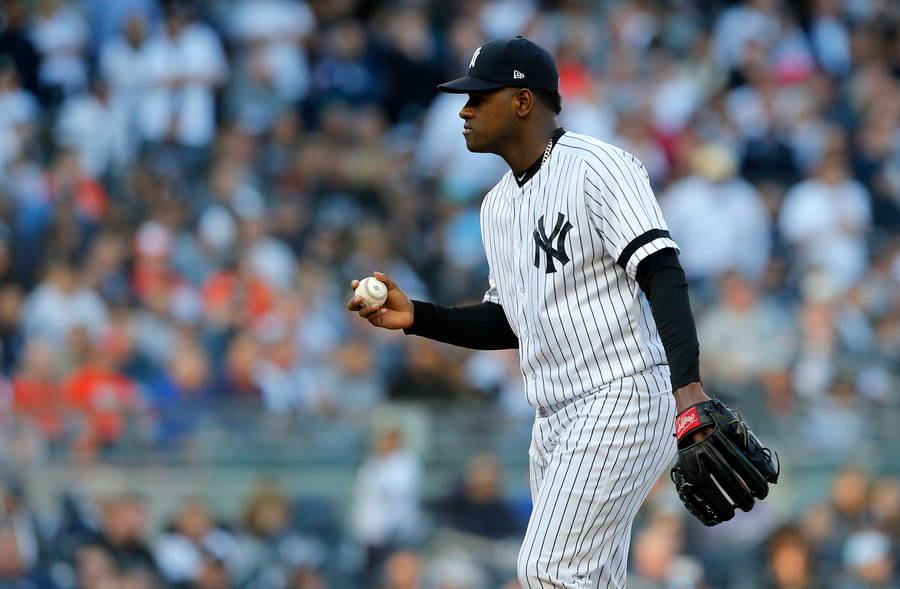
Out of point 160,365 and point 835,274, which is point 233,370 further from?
point 835,274

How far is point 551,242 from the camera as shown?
407 cm

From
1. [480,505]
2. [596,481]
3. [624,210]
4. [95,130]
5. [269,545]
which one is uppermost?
[95,130]

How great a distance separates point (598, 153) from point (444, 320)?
0.78 m

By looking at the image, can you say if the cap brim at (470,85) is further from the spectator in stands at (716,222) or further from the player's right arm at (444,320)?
the spectator in stands at (716,222)

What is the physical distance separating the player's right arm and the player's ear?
0.65 m

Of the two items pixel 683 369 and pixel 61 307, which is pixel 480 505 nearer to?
pixel 61 307

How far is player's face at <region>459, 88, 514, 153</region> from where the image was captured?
416 centimetres

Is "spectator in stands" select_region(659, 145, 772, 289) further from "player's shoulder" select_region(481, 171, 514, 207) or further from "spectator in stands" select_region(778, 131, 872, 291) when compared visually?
"player's shoulder" select_region(481, 171, 514, 207)

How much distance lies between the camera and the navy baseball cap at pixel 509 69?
4.12m

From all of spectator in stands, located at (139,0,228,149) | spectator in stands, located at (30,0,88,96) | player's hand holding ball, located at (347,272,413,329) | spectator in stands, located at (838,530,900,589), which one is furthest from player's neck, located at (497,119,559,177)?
spectator in stands, located at (30,0,88,96)

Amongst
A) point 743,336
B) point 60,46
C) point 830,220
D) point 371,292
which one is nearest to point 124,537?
point 371,292

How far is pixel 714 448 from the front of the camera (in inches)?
144

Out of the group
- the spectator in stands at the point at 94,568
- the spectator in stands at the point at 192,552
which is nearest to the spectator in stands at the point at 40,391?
the spectator in stands at the point at 94,568

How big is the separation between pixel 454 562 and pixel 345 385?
141 centimetres
